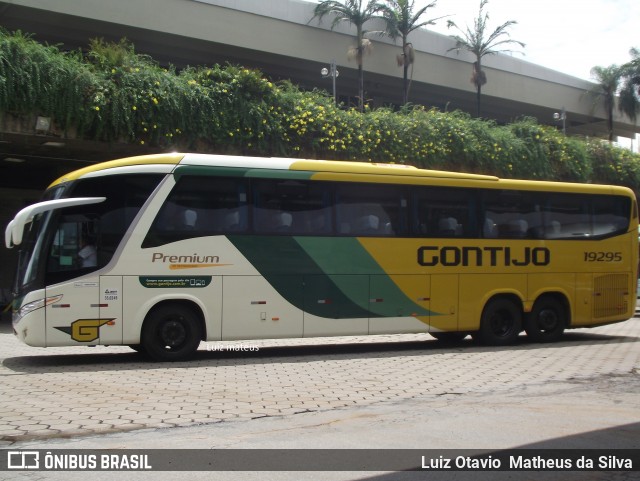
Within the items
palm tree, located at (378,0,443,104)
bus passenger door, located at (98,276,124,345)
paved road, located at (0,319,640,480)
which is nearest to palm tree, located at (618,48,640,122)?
palm tree, located at (378,0,443,104)

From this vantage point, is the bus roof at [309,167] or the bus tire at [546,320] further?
the bus tire at [546,320]

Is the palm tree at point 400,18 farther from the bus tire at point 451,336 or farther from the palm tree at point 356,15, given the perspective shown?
the bus tire at point 451,336

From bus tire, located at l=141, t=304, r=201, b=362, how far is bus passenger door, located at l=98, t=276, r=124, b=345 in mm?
457

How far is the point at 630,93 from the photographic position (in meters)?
51.9

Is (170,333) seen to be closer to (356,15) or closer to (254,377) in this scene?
(254,377)

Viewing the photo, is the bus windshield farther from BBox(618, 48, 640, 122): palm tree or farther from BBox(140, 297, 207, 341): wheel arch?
BBox(618, 48, 640, 122): palm tree

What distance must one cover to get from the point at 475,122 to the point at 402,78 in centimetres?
1777

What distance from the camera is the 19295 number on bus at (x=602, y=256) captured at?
14969 mm

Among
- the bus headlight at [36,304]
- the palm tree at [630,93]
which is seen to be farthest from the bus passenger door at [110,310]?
the palm tree at [630,93]

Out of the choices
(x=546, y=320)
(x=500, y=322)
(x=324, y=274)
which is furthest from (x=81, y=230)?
(x=546, y=320)

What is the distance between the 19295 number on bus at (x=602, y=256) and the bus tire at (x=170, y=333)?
8.71 metres

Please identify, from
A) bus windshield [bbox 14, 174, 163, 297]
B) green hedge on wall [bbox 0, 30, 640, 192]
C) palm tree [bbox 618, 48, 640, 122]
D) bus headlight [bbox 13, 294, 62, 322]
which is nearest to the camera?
bus headlight [bbox 13, 294, 62, 322]

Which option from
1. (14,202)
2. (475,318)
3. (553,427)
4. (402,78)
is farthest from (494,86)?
(553,427)

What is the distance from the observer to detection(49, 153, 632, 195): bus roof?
11211 millimetres
